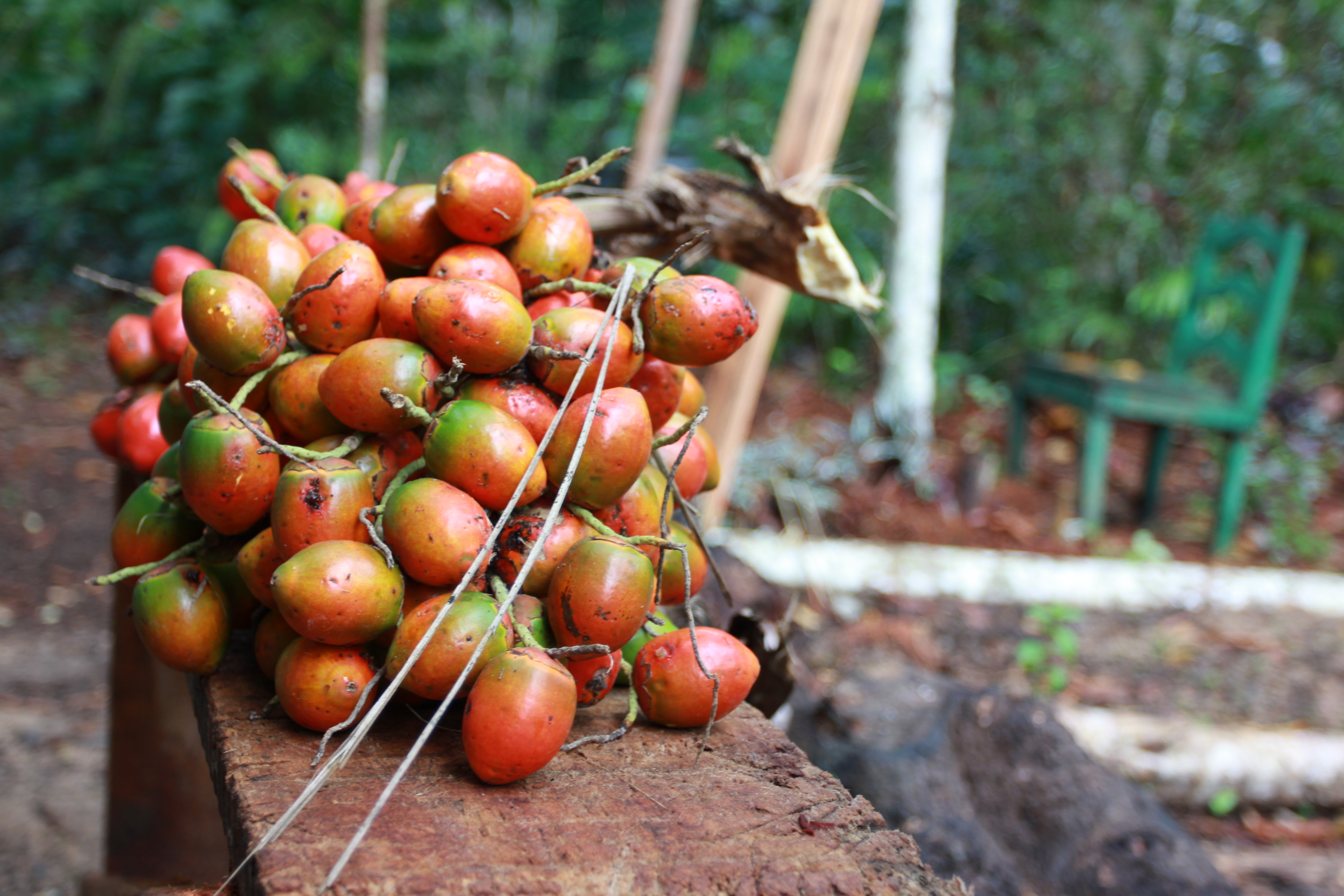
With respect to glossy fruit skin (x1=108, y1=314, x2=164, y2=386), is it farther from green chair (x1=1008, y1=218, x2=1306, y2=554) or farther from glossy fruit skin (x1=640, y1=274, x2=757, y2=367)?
green chair (x1=1008, y1=218, x2=1306, y2=554)

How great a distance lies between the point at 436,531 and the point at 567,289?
1.23 feet

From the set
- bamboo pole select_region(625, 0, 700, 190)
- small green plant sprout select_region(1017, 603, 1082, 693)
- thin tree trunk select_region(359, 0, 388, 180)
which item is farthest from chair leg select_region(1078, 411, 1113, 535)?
thin tree trunk select_region(359, 0, 388, 180)

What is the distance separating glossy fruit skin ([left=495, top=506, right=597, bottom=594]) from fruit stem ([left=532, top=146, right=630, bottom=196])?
0.42 metres

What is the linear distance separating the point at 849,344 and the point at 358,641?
19.4 ft

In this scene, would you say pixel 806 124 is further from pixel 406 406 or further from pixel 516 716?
Result: pixel 516 716

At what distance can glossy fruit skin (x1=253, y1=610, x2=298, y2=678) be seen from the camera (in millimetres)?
960

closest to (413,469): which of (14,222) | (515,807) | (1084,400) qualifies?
(515,807)

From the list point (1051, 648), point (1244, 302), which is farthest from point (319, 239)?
point (1244, 302)

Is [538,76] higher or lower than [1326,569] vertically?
higher

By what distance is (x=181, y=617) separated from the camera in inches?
37.2

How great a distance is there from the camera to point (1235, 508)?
4.27 meters

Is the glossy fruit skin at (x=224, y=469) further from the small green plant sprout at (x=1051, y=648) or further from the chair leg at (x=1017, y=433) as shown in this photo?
the chair leg at (x=1017, y=433)

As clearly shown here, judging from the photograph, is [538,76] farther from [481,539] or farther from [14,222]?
[481,539]

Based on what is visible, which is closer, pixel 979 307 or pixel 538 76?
pixel 979 307
